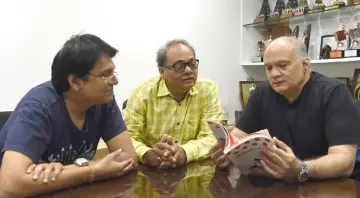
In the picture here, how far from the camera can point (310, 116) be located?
1562 mm

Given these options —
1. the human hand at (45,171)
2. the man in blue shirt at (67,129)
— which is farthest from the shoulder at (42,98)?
the human hand at (45,171)

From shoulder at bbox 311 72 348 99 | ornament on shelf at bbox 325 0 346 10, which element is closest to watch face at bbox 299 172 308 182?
shoulder at bbox 311 72 348 99

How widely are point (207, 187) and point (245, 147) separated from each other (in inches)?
7.3

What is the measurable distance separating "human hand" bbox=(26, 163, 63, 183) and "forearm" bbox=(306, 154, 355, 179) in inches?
33.9

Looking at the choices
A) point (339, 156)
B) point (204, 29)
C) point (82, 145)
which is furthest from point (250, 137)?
point (204, 29)

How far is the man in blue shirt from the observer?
3.92 ft

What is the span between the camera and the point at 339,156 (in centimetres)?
134

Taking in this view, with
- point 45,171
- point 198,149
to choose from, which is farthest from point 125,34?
point 45,171

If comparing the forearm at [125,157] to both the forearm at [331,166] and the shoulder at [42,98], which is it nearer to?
the shoulder at [42,98]

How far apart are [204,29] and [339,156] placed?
7.88 feet

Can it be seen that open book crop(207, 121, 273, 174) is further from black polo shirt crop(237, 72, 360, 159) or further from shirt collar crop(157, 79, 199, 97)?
shirt collar crop(157, 79, 199, 97)

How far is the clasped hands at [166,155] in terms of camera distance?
1581 mm

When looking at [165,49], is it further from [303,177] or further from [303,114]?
[303,177]

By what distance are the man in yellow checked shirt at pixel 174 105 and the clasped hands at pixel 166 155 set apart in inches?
11.3
